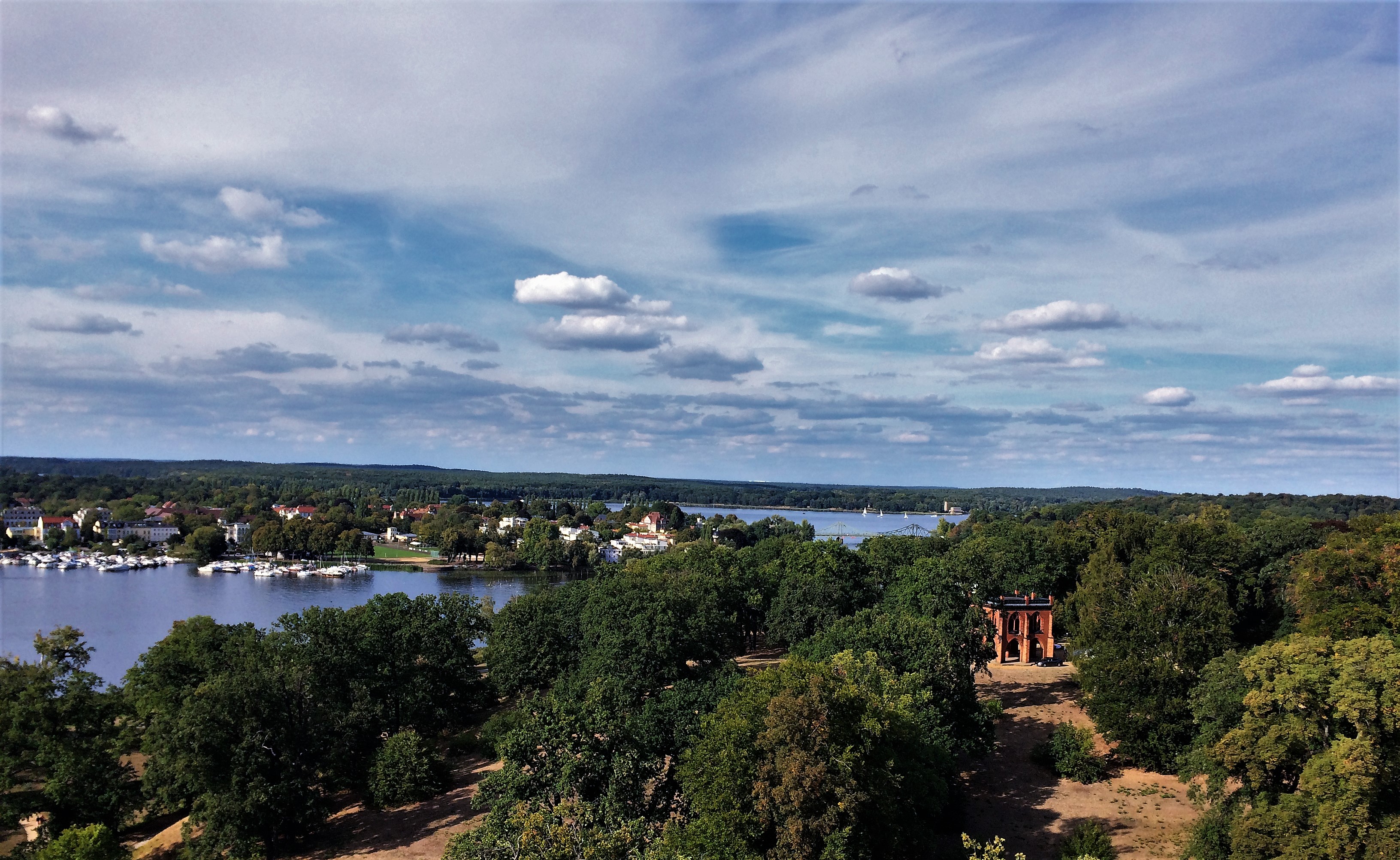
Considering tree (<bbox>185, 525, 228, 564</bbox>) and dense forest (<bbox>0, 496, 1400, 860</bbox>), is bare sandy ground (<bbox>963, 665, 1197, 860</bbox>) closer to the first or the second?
dense forest (<bbox>0, 496, 1400, 860</bbox>)

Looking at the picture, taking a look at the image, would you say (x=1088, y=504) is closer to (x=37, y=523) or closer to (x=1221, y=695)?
(x=1221, y=695)

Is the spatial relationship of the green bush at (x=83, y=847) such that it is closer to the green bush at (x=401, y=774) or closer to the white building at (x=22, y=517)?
the green bush at (x=401, y=774)

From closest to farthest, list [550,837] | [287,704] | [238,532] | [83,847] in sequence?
[550,837] → [83,847] → [287,704] → [238,532]

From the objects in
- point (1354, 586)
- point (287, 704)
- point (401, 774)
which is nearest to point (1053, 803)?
point (1354, 586)

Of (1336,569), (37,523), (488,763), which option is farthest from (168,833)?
(37,523)

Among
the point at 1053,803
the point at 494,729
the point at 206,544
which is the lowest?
the point at 206,544

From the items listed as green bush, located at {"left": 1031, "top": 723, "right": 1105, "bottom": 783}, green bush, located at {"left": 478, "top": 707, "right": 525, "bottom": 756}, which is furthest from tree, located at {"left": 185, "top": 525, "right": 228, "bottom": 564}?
green bush, located at {"left": 1031, "top": 723, "right": 1105, "bottom": 783}

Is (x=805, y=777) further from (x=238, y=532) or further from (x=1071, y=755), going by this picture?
(x=238, y=532)

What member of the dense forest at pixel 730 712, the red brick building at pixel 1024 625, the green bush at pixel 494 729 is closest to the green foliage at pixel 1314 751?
the dense forest at pixel 730 712
